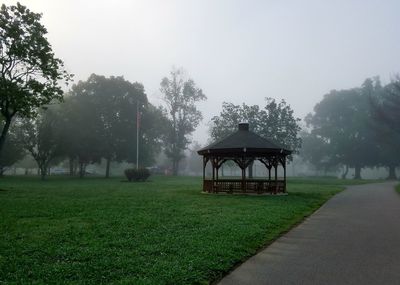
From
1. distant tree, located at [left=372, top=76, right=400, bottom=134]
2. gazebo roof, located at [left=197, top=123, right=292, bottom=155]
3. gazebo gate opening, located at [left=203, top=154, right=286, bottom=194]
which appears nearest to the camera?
gazebo roof, located at [left=197, top=123, right=292, bottom=155]

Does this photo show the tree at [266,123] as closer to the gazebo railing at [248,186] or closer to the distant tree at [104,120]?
the distant tree at [104,120]

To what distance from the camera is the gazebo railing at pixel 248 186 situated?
25.5 m

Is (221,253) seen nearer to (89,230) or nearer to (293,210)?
(89,230)

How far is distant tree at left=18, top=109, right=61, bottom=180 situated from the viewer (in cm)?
4678

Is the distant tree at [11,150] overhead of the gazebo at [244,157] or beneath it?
overhead

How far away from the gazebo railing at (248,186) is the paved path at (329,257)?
12.8 metres

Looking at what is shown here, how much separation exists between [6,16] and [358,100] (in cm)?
5996

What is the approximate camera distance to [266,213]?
14711 mm

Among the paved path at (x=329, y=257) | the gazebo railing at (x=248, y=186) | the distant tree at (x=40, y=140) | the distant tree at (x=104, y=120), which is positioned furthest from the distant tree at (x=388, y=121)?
the distant tree at (x=40, y=140)

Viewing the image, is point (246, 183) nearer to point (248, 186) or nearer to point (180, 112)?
point (248, 186)

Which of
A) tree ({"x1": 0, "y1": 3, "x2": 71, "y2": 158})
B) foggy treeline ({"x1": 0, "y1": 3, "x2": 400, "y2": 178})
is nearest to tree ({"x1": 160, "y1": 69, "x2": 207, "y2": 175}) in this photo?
foggy treeline ({"x1": 0, "y1": 3, "x2": 400, "y2": 178})

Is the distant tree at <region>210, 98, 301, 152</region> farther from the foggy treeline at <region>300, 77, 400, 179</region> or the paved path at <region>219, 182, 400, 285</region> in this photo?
the paved path at <region>219, 182, 400, 285</region>

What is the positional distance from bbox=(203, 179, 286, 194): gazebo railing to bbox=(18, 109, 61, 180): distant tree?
27403 millimetres

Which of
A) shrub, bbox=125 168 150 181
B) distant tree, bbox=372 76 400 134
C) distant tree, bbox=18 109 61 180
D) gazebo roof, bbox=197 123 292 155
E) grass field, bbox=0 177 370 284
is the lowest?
grass field, bbox=0 177 370 284
